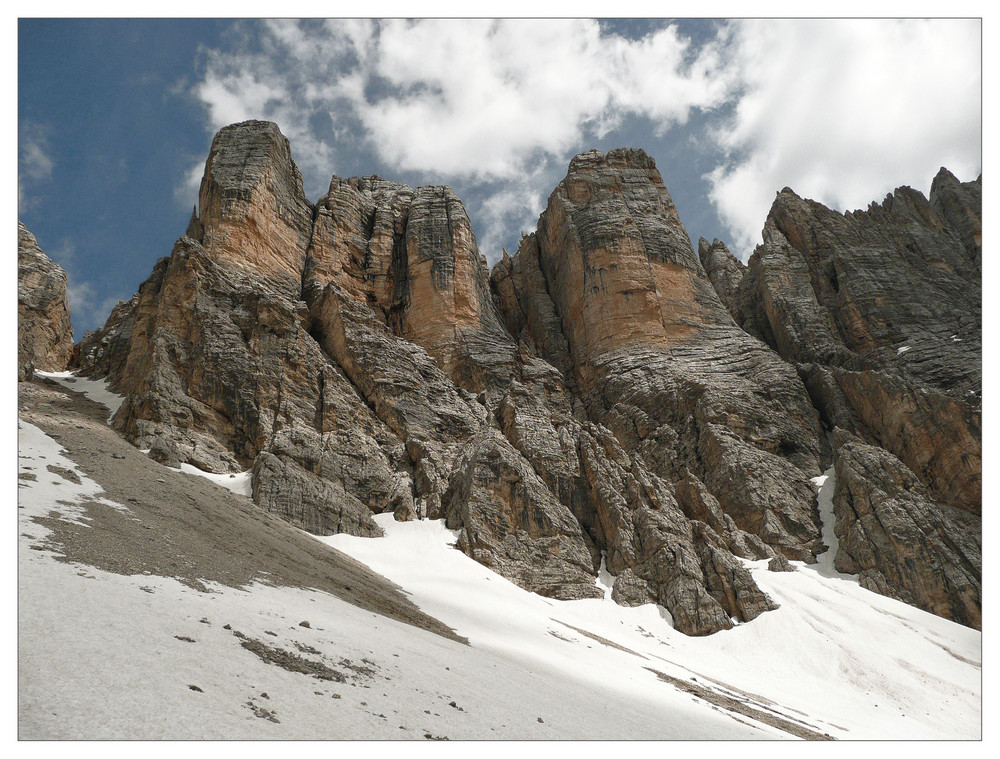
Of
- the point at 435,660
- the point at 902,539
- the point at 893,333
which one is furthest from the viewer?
the point at 893,333

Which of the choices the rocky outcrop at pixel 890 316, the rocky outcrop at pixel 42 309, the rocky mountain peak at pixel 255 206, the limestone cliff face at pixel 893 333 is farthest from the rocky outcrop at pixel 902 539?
the rocky outcrop at pixel 42 309

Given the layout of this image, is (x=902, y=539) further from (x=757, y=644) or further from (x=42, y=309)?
(x=42, y=309)

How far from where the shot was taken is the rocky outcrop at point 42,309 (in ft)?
144

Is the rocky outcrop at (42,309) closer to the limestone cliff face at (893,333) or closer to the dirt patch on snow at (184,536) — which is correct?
the dirt patch on snow at (184,536)

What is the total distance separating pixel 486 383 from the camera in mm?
46031

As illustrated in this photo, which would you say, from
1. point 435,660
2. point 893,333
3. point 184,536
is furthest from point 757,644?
point 893,333

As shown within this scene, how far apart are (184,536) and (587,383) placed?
39.5m

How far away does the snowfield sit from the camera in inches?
Result: 239

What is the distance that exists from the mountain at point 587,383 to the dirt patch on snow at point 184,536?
1.30 meters

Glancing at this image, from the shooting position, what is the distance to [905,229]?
59.5 meters

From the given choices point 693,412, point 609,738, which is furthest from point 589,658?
point 693,412

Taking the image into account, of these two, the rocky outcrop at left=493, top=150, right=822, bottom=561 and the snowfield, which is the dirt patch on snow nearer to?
the snowfield

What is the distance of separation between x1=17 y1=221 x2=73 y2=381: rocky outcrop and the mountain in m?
1.01

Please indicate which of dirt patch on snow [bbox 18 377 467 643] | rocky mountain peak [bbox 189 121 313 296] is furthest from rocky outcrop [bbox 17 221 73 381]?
dirt patch on snow [bbox 18 377 467 643]
